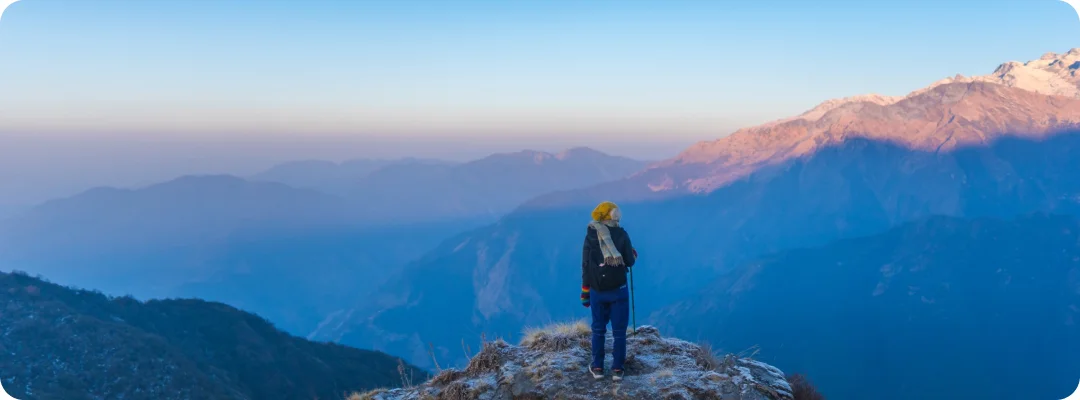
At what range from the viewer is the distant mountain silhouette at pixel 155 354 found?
40938mm

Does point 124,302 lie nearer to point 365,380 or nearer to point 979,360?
point 365,380

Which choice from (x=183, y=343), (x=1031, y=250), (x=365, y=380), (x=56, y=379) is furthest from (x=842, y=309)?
(x=56, y=379)

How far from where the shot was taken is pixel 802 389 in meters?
12.2

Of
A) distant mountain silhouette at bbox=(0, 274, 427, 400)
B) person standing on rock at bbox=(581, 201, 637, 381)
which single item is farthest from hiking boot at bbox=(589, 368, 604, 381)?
distant mountain silhouette at bbox=(0, 274, 427, 400)

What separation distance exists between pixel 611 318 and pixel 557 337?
263 centimetres

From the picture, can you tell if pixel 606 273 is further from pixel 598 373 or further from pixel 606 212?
pixel 598 373

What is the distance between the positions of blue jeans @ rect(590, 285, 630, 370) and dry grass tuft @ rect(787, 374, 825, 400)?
3631 millimetres

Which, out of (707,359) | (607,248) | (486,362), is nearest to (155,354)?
(486,362)

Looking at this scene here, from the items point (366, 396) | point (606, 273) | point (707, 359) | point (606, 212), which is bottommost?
point (366, 396)

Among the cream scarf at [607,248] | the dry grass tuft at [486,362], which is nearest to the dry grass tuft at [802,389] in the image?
the cream scarf at [607,248]

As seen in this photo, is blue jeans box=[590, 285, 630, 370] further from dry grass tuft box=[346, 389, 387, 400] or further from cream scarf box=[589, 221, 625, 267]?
dry grass tuft box=[346, 389, 387, 400]

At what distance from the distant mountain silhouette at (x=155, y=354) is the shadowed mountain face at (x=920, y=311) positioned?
2322 inches

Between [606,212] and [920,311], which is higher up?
[606,212]

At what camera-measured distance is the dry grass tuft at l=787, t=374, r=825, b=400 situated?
11961mm
